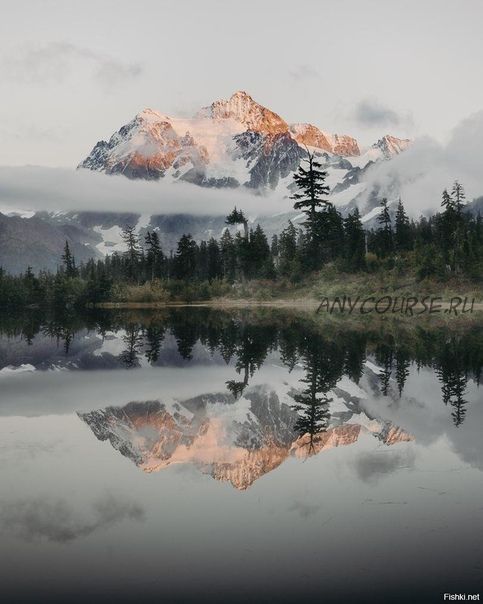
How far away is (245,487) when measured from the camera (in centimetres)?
1005

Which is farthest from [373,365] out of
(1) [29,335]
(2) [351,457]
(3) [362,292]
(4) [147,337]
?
(3) [362,292]

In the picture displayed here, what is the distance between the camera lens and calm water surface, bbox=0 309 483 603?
23.1 ft

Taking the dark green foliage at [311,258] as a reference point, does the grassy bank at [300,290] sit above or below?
below

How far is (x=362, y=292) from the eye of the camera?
7844cm

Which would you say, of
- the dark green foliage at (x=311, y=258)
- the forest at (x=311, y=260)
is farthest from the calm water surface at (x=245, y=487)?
the dark green foliage at (x=311, y=258)

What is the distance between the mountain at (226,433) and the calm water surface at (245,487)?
0.21 ft

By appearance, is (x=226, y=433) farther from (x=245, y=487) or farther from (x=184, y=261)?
(x=184, y=261)

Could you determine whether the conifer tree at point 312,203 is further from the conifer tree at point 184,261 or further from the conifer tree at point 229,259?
the conifer tree at point 184,261

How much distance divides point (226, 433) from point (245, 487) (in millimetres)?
3657

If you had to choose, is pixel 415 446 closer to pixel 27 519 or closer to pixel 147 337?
pixel 27 519

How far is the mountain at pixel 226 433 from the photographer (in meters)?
11.5

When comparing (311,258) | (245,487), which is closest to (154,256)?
(311,258)

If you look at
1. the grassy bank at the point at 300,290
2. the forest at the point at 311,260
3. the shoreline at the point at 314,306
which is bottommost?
the shoreline at the point at 314,306

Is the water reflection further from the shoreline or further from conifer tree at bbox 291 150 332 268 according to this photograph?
conifer tree at bbox 291 150 332 268
